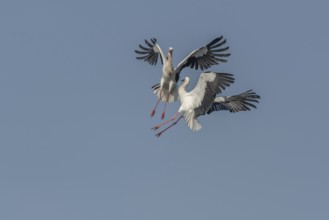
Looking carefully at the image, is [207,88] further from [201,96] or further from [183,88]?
[183,88]

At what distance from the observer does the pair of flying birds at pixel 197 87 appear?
45281mm

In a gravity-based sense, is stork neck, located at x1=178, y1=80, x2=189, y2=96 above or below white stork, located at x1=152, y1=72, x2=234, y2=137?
above

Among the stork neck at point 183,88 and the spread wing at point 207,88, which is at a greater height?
the stork neck at point 183,88

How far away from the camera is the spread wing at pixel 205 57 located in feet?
153

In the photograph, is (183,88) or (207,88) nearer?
(207,88)

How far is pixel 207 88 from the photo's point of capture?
4541 cm

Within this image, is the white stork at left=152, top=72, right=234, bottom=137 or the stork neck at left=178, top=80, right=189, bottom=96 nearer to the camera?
the white stork at left=152, top=72, right=234, bottom=137

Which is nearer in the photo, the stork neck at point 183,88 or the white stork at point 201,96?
the white stork at point 201,96

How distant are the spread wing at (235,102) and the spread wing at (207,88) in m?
4.47

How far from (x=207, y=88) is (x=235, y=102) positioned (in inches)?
222

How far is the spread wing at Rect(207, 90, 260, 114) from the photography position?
5056cm

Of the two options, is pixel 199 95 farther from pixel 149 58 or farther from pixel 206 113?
pixel 149 58

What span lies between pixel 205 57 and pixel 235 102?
4.12 m

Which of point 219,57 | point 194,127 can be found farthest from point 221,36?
point 194,127
